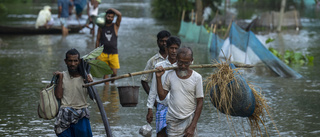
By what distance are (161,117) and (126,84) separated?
4900 millimetres

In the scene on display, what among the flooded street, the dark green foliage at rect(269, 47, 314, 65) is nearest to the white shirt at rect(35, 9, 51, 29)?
the flooded street

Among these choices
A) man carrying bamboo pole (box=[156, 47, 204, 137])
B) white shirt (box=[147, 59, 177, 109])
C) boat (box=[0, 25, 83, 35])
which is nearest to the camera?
man carrying bamboo pole (box=[156, 47, 204, 137])

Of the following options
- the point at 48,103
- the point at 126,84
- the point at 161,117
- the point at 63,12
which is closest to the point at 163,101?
the point at 161,117

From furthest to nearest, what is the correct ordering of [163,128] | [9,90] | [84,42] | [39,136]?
[84,42]
[9,90]
[39,136]
[163,128]

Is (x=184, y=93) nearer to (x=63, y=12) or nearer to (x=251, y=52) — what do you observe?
(x=251, y=52)

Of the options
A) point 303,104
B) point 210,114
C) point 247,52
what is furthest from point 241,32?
point 210,114

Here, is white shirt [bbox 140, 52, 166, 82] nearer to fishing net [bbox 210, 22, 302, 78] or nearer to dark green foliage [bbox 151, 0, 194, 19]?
fishing net [bbox 210, 22, 302, 78]

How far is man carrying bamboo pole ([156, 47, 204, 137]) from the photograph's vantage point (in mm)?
4352

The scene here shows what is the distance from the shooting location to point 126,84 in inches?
375

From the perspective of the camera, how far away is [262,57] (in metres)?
10.7

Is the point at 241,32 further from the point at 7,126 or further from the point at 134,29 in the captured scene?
the point at 134,29

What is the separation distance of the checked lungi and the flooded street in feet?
1.63

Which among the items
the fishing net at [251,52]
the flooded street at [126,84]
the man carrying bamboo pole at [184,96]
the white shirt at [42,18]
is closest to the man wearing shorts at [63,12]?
the white shirt at [42,18]

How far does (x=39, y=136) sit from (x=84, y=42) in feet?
33.9
